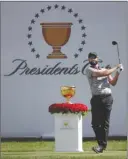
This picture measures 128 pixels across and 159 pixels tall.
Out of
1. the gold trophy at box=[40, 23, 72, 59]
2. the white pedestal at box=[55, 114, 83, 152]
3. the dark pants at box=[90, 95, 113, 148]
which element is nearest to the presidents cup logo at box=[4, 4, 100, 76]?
the gold trophy at box=[40, 23, 72, 59]

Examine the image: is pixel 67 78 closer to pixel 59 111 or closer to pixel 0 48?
pixel 0 48

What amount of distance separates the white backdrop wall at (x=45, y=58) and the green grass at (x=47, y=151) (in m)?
0.52

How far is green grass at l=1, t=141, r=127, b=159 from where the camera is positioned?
9602mm

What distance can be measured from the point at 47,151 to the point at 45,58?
2218 mm

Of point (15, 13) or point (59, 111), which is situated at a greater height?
point (15, 13)

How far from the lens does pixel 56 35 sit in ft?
40.4

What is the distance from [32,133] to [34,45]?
137cm

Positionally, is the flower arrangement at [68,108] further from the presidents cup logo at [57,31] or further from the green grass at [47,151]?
the presidents cup logo at [57,31]

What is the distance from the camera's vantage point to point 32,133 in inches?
484

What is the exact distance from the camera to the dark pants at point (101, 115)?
9992 millimetres

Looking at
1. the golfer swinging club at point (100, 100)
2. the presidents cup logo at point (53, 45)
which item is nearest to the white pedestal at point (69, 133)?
the golfer swinging club at point (100, 100)

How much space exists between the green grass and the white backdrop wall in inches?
20.5

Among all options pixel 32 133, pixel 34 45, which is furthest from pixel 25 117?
pixel 34 45

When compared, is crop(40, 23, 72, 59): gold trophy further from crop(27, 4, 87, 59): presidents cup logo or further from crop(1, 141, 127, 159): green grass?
crop(1, 141, 127, 159): green grass
